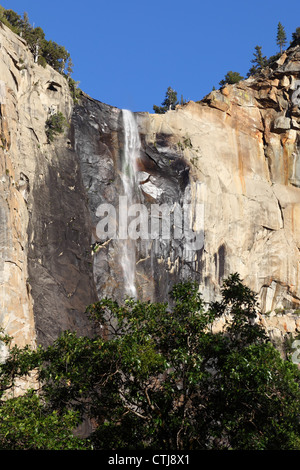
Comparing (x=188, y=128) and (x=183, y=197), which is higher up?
(x=188, y=128)

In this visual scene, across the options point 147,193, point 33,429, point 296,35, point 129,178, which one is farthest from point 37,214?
point 296,35

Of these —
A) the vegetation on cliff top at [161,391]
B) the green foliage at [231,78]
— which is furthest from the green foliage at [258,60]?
the vegetation on cliff top at [161,391]

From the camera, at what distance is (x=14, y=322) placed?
28781 mm

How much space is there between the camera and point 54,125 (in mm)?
40062

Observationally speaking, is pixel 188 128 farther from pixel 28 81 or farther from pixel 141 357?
pixel 141 357

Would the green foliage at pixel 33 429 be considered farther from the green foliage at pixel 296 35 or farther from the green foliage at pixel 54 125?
the green foliage at pixel 296 35

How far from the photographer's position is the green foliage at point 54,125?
39.5 metres

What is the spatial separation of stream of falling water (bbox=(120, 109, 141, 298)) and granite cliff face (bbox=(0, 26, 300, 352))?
0.30 m

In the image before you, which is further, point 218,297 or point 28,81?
point 218,297

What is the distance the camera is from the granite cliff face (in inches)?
1283

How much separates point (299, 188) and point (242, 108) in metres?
8.49

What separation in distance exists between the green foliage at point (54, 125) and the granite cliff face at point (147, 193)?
0.56m
